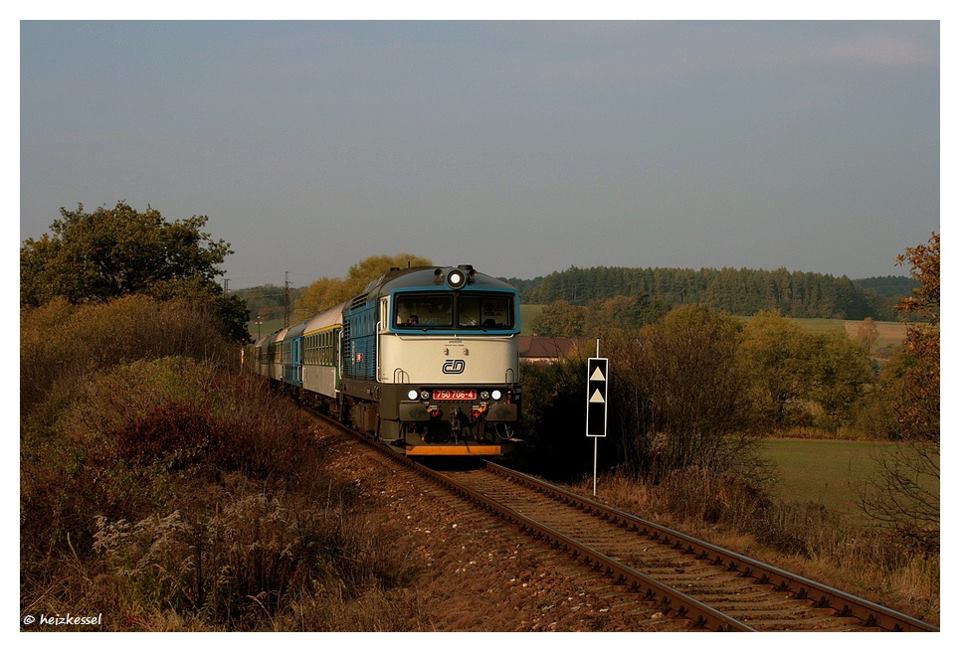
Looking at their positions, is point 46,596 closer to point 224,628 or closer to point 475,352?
point 224,628

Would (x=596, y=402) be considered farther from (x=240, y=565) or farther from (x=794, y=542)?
(x=240, y=565)

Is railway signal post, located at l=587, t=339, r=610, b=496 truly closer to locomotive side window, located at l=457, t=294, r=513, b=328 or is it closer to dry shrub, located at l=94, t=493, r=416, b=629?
locomotive side window, located at l=457, t=294, r=513, b=328

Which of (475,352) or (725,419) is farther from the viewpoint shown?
(725,419)

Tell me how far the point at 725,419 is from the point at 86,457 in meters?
14.7

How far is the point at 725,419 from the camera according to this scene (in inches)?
878

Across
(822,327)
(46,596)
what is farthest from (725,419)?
(822,327)

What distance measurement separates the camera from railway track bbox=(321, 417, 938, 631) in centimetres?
795

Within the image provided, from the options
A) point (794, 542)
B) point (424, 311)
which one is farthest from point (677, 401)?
point (794, 542)

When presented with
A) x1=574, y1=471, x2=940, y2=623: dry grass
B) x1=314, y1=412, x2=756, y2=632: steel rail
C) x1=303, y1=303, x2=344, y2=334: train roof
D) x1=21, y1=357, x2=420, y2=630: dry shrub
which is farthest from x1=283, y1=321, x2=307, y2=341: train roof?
x1=314, y1=412, x2=756, y2=632: steel rail

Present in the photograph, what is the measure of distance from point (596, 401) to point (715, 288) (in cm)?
8652

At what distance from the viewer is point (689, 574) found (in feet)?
31.9

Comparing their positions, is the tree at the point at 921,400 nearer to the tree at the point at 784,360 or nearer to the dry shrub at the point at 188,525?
the dry shrub at the point at 188,525

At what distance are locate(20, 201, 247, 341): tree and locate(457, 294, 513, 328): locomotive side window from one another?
2348cm

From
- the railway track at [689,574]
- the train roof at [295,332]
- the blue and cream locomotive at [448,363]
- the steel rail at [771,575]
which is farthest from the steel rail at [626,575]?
the train roof at [295,332]
